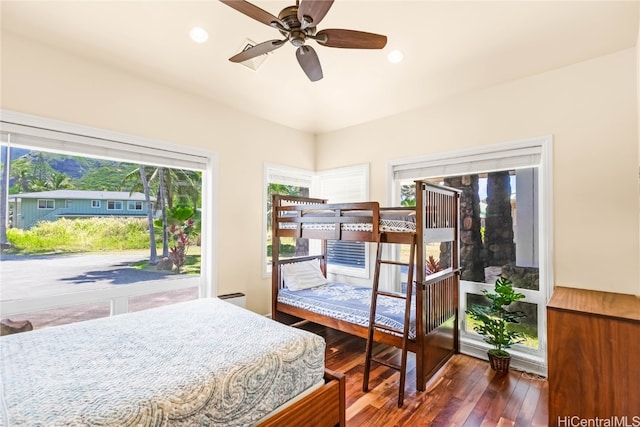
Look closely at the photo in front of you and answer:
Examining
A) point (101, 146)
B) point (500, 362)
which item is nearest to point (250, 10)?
point (101, 146)

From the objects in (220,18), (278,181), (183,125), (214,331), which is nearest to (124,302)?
(214,331)

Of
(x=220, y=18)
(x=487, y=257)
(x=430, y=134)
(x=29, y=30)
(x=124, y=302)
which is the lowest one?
(x=124, y=302)

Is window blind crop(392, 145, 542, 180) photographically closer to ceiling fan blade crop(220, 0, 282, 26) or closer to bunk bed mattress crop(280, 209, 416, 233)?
bunk bed mattress crop(280, 209, 416, 233)

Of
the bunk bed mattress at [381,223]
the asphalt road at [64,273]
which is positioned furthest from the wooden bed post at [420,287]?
the asphalt road at [64,273]

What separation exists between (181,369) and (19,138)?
7.42 ft

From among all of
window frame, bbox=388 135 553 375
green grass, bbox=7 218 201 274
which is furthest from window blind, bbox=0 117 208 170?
window frame, bbox=388 135 553 375

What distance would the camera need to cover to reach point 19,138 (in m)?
2.29

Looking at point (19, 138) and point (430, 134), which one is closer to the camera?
point (19, 138)

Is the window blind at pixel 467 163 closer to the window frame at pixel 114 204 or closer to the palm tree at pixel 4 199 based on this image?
the window frame at pixel 114 204

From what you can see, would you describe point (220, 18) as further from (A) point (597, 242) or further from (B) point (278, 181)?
(A) point (597, 242)

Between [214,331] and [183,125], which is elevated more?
[183,125]

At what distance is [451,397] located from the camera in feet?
7.70

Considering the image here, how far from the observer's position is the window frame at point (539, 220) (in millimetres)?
2637

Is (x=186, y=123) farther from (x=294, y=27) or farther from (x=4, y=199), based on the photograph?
(x=294, y=27)
